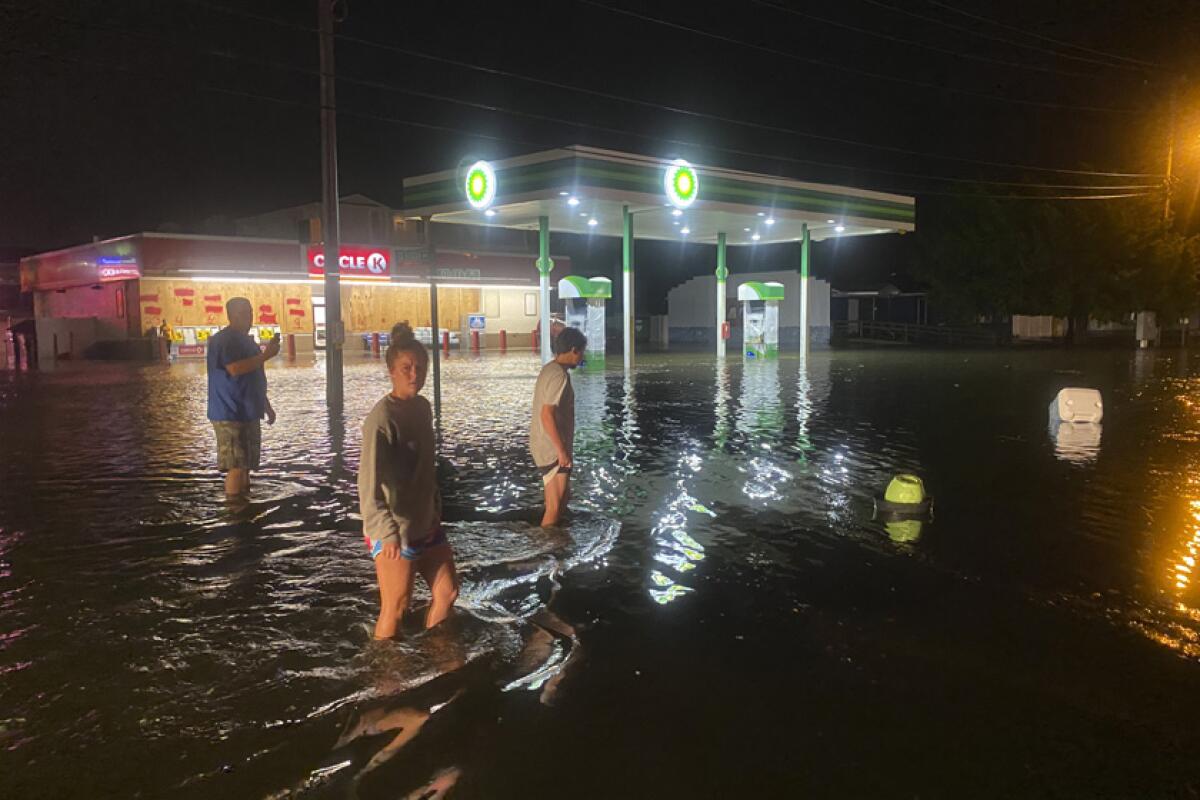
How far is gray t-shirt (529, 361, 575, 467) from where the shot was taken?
6.48m

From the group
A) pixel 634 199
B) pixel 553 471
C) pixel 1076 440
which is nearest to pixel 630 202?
pixel 634 199

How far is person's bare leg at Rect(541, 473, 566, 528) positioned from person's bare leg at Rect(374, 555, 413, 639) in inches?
94.0

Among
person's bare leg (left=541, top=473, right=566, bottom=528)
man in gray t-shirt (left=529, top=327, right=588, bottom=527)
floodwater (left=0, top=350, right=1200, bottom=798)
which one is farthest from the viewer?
person's bare leg (left=541, top=473, right=566, bottom=528)

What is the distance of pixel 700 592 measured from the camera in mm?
5480

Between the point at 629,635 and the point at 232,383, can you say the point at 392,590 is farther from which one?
the point at 232,383

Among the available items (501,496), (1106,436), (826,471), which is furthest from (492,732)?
(1106,436)

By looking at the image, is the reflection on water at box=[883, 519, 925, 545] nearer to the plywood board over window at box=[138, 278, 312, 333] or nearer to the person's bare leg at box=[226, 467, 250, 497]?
the person's bare leg at box=[226, 467, 250, 497]

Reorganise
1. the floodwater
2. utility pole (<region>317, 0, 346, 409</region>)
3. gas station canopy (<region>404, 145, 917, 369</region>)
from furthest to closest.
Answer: gas station canopy (<region>404, 145, 917, 369</region>) → utility pole (<region>317, 0, 346, 409</region>) → the floodwater

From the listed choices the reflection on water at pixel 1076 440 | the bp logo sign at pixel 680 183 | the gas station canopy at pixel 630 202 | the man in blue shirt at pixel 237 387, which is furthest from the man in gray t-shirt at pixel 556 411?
the bp logo sign at pixel 680 183

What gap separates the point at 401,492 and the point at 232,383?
3.95 meters

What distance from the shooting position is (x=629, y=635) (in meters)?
4.75

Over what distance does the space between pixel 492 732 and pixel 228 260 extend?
33439 millimetres

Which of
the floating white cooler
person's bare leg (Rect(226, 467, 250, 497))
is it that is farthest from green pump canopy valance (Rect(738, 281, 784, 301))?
person's bare leg (Rect(226, 467, 250, 497))

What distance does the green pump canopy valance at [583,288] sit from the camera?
1065 inches
